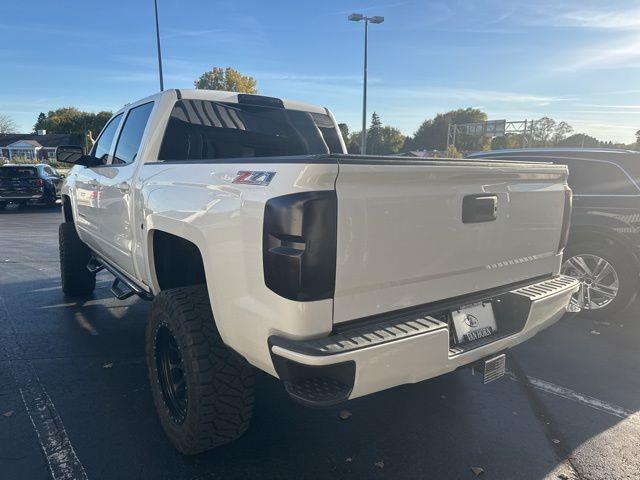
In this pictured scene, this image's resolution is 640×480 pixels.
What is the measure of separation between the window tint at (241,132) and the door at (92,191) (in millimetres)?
955

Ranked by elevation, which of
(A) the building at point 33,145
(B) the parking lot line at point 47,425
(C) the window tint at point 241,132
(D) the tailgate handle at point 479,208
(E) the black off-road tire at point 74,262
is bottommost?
(B) the parking lot line at point 47,425

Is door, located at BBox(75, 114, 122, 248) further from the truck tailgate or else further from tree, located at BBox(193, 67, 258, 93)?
tree, located at BBox(193, 67, 258, 93)

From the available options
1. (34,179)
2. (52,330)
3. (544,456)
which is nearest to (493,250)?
(544,456)

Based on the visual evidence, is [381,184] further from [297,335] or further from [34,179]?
[34,179]

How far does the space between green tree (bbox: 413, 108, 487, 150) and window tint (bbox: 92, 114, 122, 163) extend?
100693mm

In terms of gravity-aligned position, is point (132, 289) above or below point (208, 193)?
below

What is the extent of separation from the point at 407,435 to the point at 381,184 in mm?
1706

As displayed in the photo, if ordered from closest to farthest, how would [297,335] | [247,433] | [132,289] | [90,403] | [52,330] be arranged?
[297,335] → [247,433] → [90,403] → [132,289] → [52,330]

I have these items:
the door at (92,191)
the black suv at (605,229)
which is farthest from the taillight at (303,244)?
the black suv at (605,229)

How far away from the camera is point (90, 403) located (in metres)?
3.29

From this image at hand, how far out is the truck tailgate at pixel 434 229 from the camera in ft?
6.67

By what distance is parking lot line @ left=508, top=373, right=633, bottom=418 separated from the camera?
3260 mm

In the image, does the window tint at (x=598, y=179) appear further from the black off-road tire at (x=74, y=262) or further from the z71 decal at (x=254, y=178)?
the black off-road tire at (x=74, y=262)

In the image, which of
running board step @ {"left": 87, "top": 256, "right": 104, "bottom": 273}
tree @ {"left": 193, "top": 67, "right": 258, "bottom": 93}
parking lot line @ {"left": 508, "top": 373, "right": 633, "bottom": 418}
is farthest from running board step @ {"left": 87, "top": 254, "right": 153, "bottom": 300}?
tree @ {"left": 193, "top": 67, "right": 258, "bottom": 93}
